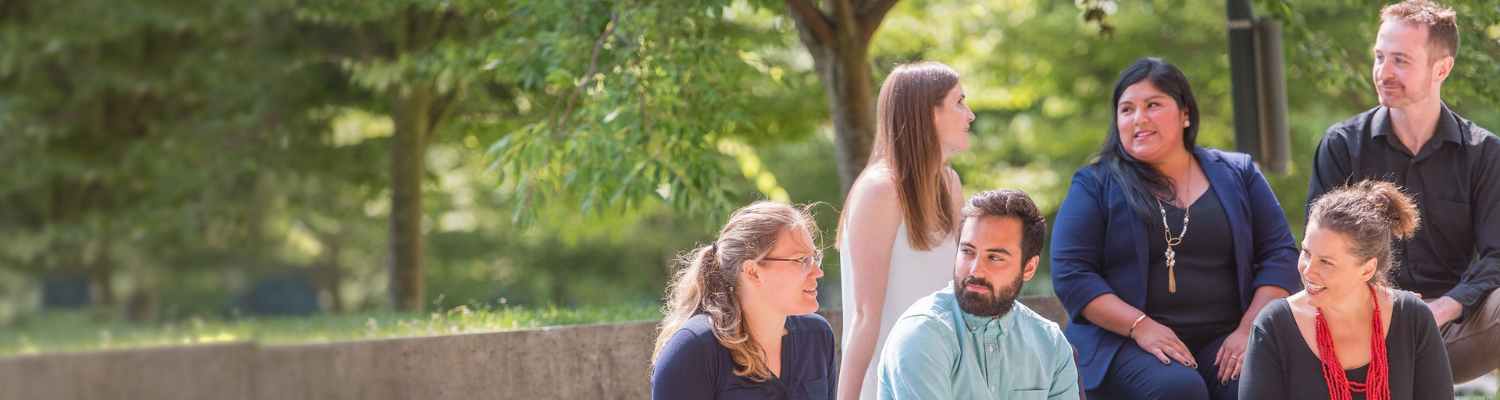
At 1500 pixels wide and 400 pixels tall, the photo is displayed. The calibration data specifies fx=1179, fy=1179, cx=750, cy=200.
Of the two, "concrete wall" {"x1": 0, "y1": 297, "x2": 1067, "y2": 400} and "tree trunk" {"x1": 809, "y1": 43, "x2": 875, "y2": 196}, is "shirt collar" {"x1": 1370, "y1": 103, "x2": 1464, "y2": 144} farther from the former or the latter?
"tree trunk" {"x1": 809, "y1": 43, "x2": 875, "y2": 196}

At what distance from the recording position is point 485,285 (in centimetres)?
2380

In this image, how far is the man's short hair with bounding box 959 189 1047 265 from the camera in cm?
292

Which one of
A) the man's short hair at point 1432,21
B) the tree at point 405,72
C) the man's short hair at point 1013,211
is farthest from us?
the tree at point 405,72

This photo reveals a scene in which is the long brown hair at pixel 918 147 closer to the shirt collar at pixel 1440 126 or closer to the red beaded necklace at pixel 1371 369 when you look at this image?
the red beaded necklace at pixel 1371 369

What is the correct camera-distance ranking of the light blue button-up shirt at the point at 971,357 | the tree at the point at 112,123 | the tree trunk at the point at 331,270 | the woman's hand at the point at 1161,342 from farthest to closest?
the tree trunk at the point at 331,270
the woman's hand at the point at 1161,342
the light blue button-up shirt at the point at 971,357
the tree at the point at 112,123

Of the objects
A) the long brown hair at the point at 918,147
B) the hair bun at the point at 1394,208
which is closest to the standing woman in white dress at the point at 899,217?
the long brown hair at the point at 918,147

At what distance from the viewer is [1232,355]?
359cm

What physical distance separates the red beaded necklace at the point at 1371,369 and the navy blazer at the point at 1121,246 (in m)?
0.46

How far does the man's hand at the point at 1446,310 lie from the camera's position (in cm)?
374

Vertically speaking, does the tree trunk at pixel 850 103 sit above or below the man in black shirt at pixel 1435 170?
above

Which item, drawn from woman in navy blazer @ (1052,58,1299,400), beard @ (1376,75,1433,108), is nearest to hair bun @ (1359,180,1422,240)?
woman in navy blazer @ (1052,58,1299,400)

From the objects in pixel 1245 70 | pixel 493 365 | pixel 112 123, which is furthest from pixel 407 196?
pixel 112 123

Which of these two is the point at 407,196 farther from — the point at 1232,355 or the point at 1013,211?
the point at 1013,211

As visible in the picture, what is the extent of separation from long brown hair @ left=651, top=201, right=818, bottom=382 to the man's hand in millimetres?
2089
